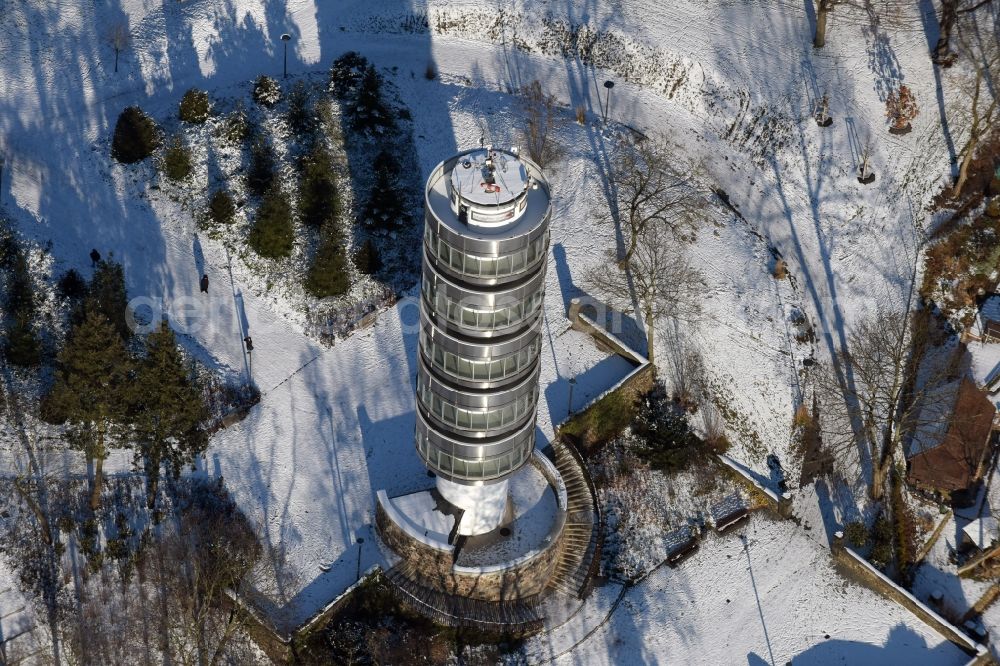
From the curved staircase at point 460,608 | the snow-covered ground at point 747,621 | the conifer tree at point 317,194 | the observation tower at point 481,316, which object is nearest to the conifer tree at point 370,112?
the conifer tree at point 317,194

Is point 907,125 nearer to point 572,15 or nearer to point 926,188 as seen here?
point 926,188

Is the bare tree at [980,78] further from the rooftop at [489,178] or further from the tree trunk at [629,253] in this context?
the rooftop at [489,178]

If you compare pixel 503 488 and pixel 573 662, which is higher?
pixel 503 488

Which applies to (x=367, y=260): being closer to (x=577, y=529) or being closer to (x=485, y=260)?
(x=577, y=529)

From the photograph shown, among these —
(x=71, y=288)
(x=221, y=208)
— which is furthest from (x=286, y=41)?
(x=71, y=288)

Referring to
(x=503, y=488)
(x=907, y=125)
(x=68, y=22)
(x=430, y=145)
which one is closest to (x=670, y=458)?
(x=503, y=488)

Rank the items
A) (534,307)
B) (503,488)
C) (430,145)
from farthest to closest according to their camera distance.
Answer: (430,145) < (503,488) < (534,307)

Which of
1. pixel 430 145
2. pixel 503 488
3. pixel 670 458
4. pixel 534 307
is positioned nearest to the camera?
Result: pixel 534 307
